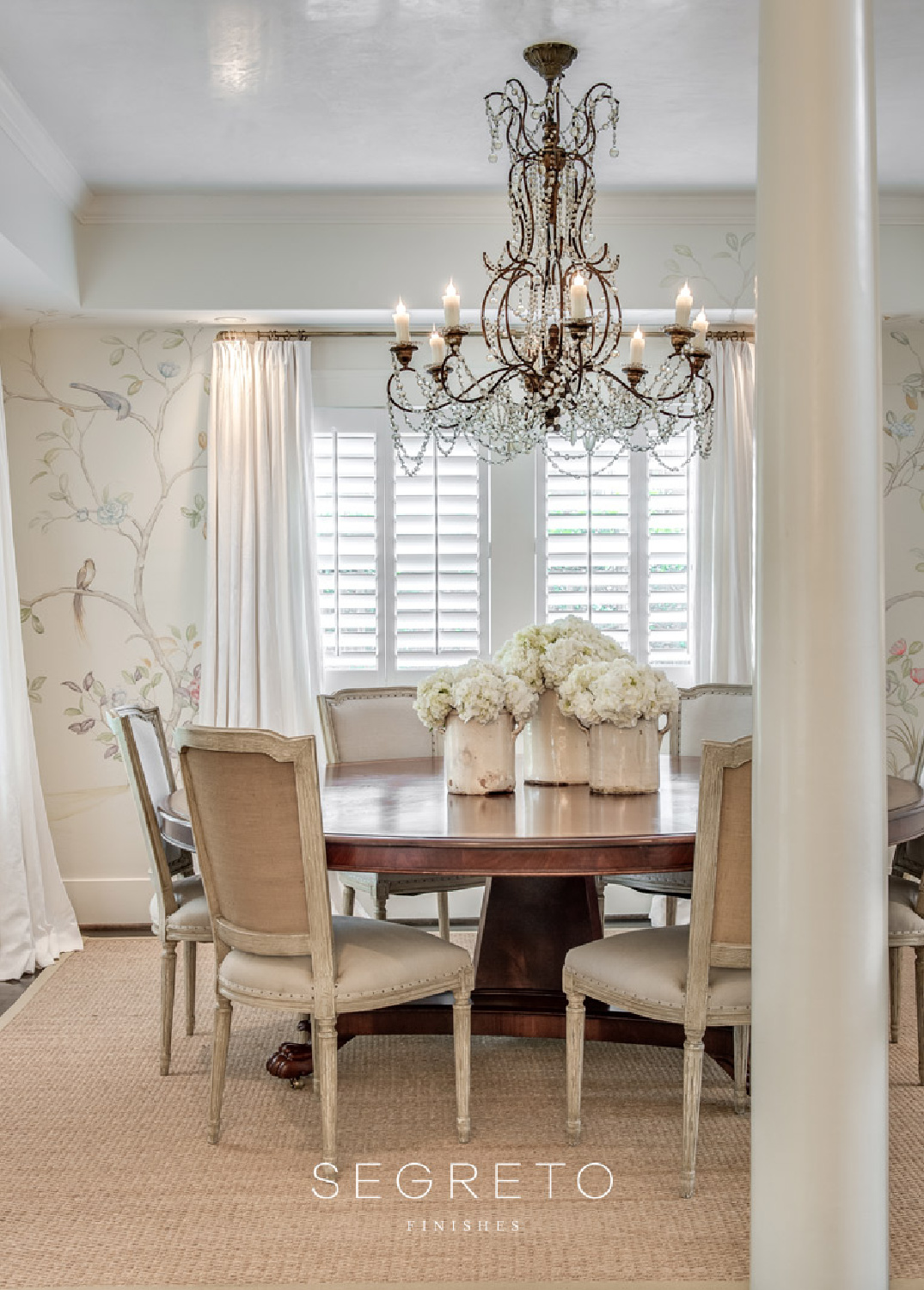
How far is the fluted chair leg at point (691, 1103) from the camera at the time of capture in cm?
265

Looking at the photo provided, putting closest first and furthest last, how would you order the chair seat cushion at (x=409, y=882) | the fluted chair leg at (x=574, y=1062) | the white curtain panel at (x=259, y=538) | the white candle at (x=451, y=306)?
1. the fluted chair leg at (x=574, y=1062)
2. the white candle at (x=451, y=306)
3. the chair seat cushion at (x=409, y=882)
4. the white curtain panel at (x=259, y=538)

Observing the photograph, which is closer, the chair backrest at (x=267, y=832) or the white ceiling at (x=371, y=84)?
the chair backrest at (x=267, y=832)

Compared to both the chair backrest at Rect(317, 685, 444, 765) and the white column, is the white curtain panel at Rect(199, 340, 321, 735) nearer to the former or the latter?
the chair backrest at Rect(317, 685, 444, 765)

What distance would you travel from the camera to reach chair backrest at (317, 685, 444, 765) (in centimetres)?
432

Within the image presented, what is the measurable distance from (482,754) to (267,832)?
0.76 m

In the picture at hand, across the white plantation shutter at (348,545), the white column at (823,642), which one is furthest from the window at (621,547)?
the white column at (823,642)

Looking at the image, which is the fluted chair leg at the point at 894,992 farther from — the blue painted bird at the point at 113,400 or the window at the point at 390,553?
the blue painted bird at the point at 113,400

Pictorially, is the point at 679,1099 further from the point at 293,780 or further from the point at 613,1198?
the point at 293,780

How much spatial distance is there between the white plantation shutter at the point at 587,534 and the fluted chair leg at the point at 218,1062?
2.64 metres

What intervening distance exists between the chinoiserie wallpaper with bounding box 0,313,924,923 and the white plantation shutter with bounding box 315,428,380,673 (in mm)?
494

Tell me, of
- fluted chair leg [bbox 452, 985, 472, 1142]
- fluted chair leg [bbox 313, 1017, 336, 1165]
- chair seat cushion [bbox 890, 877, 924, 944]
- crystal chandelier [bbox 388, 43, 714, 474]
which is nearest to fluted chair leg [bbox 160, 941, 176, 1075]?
fluted chair leg [bbox 313, 1017, 336, 1165]

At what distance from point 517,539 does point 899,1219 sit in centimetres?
317

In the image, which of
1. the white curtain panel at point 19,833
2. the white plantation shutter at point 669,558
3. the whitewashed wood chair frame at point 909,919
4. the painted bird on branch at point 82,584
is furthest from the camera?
the white plantation shutter at point 669,558

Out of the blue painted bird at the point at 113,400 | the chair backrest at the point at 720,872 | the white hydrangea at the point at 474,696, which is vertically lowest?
the chair backrest at the point at 720,872
